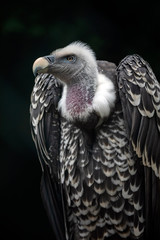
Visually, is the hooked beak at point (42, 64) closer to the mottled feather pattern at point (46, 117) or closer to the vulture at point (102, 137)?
the vulture at point (102, 137)

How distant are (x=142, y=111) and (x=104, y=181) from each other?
0.46m

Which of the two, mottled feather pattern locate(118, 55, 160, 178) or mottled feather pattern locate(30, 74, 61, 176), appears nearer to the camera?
mottled feather pattern locate(118, 55, 160, 178)

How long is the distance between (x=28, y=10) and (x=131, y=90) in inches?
46.3

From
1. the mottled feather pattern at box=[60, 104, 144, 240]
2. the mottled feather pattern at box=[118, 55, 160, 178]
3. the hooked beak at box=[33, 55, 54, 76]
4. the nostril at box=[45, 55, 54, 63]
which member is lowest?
the mottled feather pattern at box=[60, 104, 144, 240]

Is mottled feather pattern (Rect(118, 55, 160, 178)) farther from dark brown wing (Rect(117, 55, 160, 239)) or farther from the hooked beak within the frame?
the hooked beak

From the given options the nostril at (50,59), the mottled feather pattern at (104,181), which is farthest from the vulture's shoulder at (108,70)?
the nostril at (50,59)

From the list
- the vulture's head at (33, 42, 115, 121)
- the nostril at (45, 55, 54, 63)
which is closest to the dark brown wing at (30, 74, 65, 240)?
the vulture's head at (33, 42, 115, 121)

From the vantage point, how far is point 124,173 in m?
2.97

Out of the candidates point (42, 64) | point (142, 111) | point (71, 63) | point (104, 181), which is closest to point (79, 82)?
point (71, 63)

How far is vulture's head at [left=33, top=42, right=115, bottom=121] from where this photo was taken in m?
2.91

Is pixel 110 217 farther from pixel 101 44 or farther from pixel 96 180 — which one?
pixel 101 44

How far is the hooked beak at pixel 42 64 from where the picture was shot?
2.84m

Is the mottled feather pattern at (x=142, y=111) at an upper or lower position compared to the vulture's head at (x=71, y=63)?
lower

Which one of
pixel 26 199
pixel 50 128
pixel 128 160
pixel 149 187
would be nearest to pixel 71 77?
pixel 50 128
